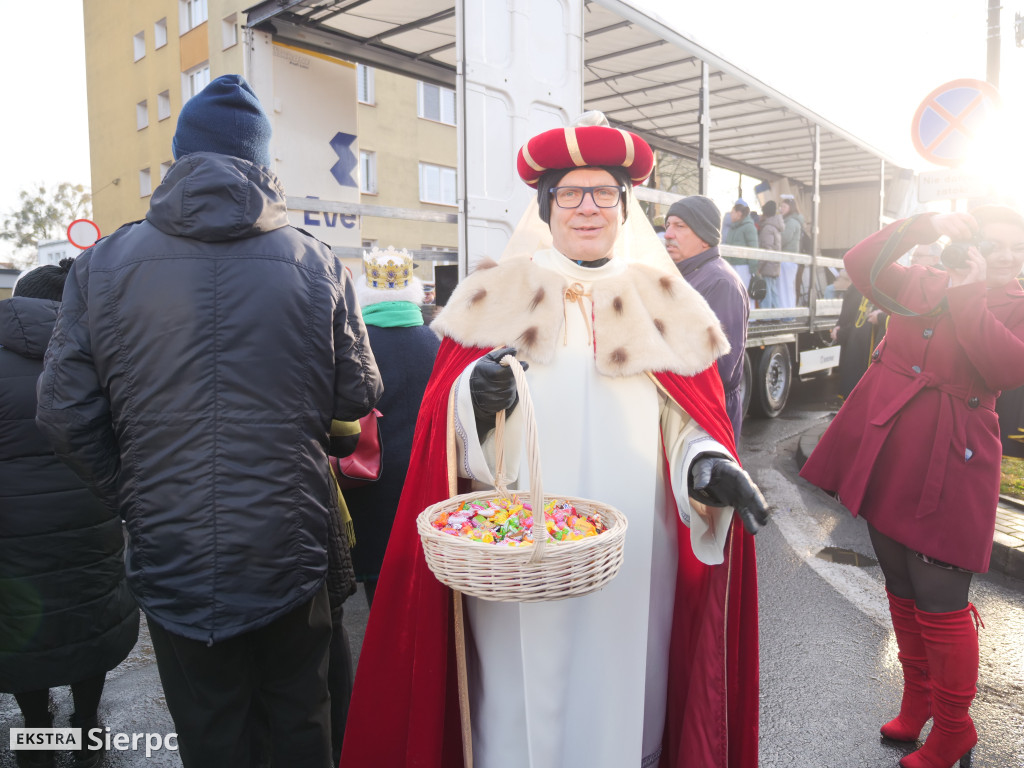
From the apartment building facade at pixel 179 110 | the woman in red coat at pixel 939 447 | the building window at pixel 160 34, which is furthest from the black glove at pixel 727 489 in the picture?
the building window at pixel 160 34

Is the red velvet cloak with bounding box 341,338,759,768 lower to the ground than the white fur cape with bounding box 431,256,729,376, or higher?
lower

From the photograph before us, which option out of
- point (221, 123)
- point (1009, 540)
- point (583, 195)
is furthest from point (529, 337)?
point (1009, 540)

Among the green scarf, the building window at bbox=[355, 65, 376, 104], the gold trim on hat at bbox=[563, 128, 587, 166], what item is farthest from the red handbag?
the building window at bbox=[355, 65, 376, 104]

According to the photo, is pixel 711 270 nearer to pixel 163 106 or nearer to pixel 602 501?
pixel 602 501

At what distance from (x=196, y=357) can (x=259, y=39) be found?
4.67 m

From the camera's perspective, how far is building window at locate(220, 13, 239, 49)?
50.3 feet

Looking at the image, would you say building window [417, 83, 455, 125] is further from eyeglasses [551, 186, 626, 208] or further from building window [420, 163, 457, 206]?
eyeglasses [551, 186, 626, 208]

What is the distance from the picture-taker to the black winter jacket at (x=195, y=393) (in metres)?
1.66

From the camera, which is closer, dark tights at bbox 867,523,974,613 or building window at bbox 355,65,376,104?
dark tights at bbox 867,523,974,613

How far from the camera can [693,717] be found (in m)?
1.82

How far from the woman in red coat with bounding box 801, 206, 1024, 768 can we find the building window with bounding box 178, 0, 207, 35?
22.2 m

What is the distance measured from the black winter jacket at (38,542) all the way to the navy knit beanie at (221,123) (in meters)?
0.97

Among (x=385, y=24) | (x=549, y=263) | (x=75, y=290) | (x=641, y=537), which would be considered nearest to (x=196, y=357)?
(x=75, y=290)

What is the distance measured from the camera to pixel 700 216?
393 cm
